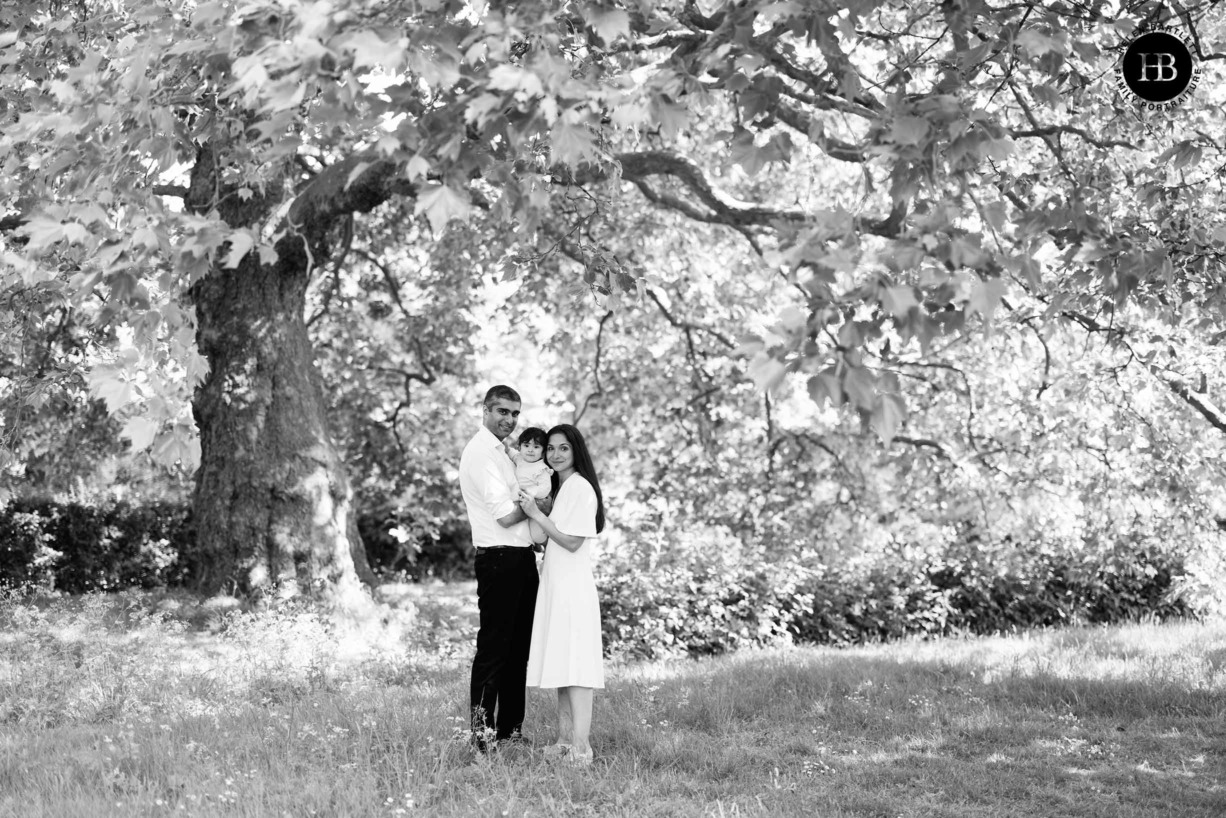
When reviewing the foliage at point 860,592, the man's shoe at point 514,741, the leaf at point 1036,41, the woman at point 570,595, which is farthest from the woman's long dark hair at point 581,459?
the foliage at point 860,592

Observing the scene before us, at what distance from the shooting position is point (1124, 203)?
882cm

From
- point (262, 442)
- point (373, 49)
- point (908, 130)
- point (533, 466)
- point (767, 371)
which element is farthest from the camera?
point (262, 442)

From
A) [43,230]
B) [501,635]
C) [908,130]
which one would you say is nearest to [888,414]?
[908,130]

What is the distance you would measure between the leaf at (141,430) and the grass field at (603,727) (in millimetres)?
2155

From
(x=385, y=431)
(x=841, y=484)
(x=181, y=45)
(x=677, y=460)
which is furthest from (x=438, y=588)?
(x=181, y=45)

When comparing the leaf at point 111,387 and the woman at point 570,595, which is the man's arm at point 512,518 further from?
the leaf at point 111,387

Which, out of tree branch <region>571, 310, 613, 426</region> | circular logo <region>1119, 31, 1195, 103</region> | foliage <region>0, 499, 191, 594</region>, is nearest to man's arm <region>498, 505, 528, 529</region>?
circular logo <region>1119, 31, 1195, 103</region>

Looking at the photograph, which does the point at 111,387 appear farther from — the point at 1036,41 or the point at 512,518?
the point at 1036,41

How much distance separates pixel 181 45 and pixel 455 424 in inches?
545

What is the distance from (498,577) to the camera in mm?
6828

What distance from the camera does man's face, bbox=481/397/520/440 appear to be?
6.91 meters

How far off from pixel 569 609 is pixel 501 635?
18.2 inches

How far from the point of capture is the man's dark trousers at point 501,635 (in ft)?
22.3

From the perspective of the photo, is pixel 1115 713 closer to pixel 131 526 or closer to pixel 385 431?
pixel 385 431
